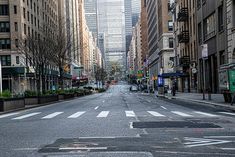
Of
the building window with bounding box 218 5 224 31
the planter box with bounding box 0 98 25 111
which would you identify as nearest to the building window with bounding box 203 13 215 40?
the building window with bounding box 218 5 224 31

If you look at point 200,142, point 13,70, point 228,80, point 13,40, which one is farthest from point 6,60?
point 200,142

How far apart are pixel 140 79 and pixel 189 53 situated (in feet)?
321

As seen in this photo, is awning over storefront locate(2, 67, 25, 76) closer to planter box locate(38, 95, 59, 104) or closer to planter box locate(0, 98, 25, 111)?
planter box locate(38, 95, 59, 104)

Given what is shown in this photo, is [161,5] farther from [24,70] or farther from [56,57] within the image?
[56,57]

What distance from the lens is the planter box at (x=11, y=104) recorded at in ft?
91.0

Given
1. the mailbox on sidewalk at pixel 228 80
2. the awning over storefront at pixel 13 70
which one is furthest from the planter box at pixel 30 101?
the awning over storefront at pixel 13 70

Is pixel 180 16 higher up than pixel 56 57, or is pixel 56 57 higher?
pixel 180 16

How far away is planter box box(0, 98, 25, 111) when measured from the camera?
2775 centimetres

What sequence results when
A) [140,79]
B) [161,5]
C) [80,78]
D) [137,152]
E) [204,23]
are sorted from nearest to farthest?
[137,152]
[204,23]
[161,5]
[80,78]
[140,79]

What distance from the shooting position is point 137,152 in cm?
931

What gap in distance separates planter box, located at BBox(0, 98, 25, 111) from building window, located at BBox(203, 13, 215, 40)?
25655 mm

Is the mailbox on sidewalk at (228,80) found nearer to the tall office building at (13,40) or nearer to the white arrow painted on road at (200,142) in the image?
the white arrow painted on road at (200,142)

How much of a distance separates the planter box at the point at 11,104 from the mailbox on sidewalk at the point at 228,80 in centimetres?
1419

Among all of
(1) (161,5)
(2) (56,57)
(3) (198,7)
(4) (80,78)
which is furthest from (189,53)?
(4) (80,78)
